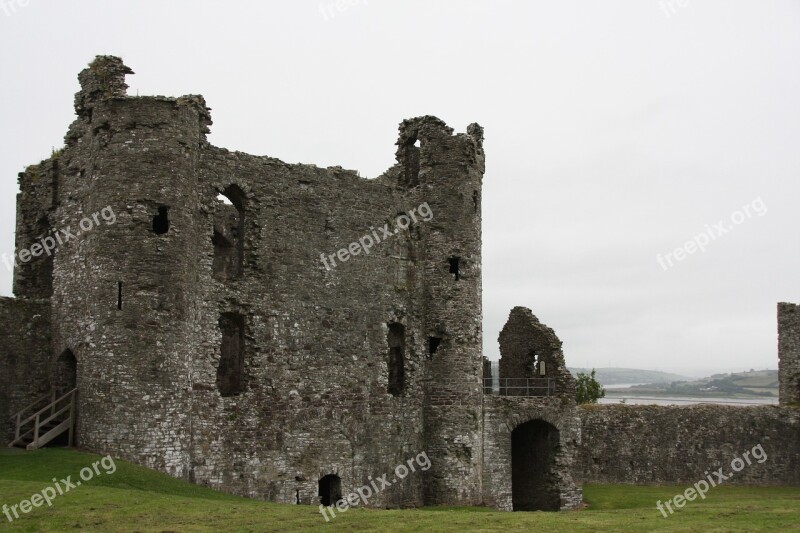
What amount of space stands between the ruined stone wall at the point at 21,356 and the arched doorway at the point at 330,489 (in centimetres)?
864

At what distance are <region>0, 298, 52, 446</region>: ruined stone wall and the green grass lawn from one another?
2025 millimetres

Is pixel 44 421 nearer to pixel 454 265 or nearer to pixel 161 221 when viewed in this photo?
pixel 161 221

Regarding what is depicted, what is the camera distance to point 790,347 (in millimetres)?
44531

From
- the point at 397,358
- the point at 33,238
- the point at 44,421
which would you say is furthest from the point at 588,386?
the point at 44,421

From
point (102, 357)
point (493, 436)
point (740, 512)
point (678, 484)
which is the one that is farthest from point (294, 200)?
point (678, 484)

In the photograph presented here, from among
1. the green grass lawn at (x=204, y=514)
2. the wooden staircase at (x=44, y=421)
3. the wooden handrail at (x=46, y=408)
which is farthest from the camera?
the wooden handrail at (x=46, y=408)

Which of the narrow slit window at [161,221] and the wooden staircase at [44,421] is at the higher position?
the narrow slit window at [161,221]

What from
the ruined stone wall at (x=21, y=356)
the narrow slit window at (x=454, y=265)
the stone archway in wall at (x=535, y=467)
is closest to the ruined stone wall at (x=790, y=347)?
the stone archway in wall at (x=535, y=467)

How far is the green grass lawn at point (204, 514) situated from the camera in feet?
59.9

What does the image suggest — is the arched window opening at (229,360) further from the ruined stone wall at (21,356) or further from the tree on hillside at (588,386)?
the tree on hillside at (588,386)

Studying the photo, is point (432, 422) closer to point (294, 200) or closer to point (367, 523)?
point (294, 200)

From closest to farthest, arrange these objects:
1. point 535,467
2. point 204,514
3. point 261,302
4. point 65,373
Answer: point 204,514, point 65,373, point 261,302, point 535,467

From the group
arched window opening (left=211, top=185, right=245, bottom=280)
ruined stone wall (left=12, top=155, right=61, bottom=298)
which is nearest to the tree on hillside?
arched window opening (left=211, top=185, right=245, bottom=280)

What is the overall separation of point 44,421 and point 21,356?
2.43 m
